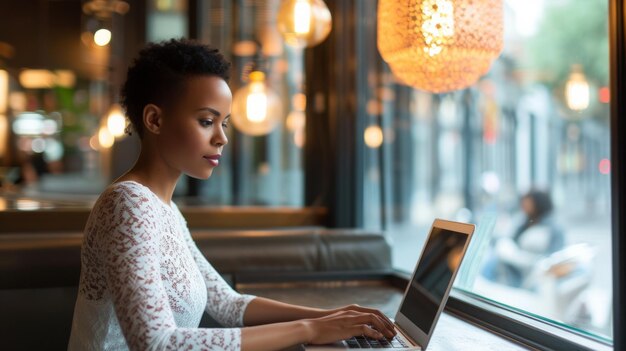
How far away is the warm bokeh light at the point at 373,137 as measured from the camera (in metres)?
3.41

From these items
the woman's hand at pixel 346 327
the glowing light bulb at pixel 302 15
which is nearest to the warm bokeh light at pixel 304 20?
the glowing light bulb at pixel 302 15

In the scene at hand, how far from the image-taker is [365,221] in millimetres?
3424

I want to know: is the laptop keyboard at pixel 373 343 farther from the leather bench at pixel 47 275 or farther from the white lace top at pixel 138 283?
the leather bench at pixel 47 275

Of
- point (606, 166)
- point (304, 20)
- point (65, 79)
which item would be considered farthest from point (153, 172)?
point (65, 79)

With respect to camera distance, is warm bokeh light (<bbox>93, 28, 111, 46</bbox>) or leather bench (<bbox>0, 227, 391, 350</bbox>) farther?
warm bokeh light (<bbox>93, 28, 111, 46</bbox>)

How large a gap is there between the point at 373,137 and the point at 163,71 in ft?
6.77

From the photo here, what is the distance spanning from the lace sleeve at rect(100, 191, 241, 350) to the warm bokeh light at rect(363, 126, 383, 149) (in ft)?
7.27

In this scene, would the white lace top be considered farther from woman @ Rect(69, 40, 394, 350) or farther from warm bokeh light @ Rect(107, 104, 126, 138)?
warm bokeh light @ Rect(107, 104, 126, 138)

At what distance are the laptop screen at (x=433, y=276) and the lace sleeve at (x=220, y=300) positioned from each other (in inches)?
18.3

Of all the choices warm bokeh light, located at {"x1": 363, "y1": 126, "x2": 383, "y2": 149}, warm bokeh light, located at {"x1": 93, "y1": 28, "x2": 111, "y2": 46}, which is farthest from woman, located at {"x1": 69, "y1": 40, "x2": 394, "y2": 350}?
warm bokeh light, located at {"x1": 93, "y1": 28, "x2": 111, "y2": 46}

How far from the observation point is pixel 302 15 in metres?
2.61

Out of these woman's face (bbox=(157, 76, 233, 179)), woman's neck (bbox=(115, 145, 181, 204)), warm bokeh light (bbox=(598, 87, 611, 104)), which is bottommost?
woman's neck (bbox=(115, 145, 181, 204))

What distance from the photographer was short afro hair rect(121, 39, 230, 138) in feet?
4.79

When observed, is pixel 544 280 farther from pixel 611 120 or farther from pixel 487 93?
pixel 611 120
